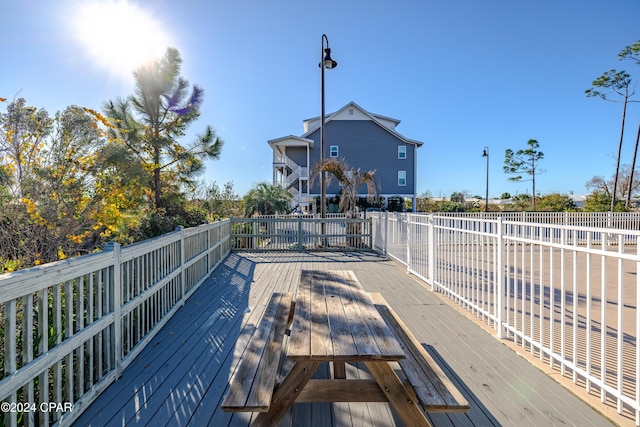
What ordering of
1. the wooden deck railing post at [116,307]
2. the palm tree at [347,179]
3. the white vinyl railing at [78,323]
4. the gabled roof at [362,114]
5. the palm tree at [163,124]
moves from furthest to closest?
the gabled roof at [362,114], the palm tree at [347,179], the palm tree at [163,124], the wooden deck railing post at [116,307], the white vinyl railing at [78,323]

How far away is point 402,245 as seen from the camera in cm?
692

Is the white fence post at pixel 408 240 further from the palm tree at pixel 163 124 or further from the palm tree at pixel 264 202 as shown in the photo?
the palm tree at pixel 264 202

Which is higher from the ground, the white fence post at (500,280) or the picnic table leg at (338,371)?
the white fence post at (500,280)

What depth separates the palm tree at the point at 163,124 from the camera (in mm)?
8594

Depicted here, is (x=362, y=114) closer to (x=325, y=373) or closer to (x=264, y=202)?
(x=264, y=202)

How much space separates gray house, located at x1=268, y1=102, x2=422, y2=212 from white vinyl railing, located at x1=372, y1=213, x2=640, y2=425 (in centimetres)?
1514

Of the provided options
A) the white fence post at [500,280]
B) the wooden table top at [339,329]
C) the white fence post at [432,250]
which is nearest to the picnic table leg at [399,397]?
the wooden table top at [339,329]

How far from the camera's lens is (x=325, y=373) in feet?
8.21

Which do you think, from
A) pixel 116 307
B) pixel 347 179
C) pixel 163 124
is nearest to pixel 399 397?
pixel 116 307

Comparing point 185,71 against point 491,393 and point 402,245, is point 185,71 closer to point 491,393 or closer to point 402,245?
point 402,245

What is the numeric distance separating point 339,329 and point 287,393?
0.48 metres

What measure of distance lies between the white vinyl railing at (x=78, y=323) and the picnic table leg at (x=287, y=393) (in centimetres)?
129

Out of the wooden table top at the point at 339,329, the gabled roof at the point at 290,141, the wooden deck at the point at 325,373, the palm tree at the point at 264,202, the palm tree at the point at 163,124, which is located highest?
the gabled roof at the point at 290,141

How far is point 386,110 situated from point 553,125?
14497mm
